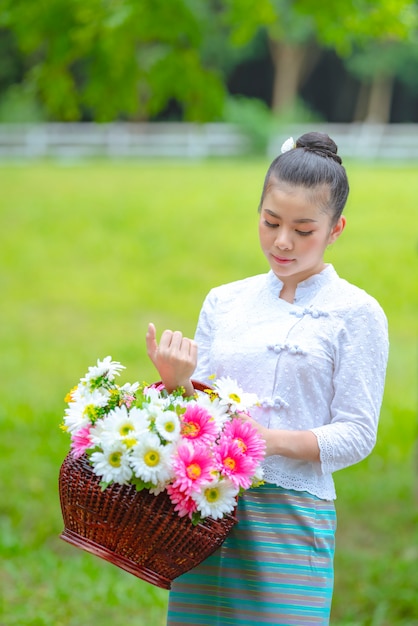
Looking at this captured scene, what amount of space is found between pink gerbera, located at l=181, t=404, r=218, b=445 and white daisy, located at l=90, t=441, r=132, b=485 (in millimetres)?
124

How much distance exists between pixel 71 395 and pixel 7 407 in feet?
16.9

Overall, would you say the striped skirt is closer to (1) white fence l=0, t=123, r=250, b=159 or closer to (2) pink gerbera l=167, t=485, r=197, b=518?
(2) pink gerbera l=167, t=485, r=197, b=518

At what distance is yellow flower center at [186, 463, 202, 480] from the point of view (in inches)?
72.4

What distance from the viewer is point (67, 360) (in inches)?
342

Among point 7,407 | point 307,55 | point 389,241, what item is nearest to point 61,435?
point 7,407

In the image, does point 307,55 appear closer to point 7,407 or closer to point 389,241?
point 389,241

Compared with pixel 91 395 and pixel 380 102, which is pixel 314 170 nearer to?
pixel 91 395

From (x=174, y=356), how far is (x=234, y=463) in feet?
0.82

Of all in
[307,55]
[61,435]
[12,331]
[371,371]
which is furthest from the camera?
[307,55]

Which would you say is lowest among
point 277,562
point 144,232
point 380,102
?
point 144,232

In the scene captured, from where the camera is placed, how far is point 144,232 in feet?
43.7

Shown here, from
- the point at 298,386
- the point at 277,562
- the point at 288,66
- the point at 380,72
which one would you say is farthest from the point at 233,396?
the point at 288,66

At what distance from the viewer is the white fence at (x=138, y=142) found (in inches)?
893

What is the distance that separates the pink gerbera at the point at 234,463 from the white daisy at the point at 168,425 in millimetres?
94
